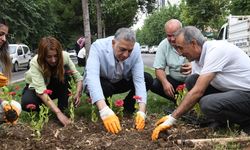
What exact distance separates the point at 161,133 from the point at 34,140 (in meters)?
1.28

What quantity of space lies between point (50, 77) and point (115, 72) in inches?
37.1

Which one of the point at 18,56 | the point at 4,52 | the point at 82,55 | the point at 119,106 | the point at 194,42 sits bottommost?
the point at 18,56

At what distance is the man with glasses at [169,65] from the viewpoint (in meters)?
5.60

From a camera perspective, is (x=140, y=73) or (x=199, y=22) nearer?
(x=140, y=73)

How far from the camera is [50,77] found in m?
5.23

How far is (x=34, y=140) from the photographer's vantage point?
4012 millimetres

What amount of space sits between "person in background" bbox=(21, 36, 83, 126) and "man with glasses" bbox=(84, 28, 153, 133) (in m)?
0.44

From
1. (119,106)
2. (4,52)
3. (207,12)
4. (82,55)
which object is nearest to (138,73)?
(119,106)

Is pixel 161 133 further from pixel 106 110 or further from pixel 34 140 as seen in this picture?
pixel 34 140

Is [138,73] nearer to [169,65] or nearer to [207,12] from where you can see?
[169,65]

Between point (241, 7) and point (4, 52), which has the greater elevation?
point (4, 52)

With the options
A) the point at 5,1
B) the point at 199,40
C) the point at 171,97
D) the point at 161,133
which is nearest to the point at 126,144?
the point at 161,133

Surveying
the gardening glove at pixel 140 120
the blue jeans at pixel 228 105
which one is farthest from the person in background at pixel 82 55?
the blue jeans at pixel 228 105

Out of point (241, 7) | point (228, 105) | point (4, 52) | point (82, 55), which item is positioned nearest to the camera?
point (228, 105)
